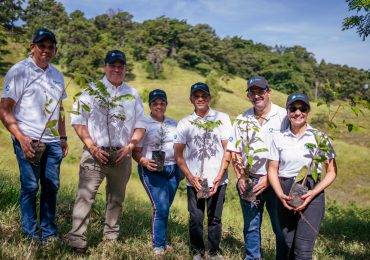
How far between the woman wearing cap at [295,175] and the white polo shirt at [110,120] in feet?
5.38

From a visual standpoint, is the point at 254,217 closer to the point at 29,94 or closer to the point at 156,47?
the point at 29,94

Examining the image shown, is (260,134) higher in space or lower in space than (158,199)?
higher

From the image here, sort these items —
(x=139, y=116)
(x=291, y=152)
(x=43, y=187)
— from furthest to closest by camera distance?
(x=139, y=116)
(x=43, y=187)
(x=291, y=152)

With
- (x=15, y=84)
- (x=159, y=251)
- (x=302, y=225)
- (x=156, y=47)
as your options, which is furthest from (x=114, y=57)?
(x=156, y=47)

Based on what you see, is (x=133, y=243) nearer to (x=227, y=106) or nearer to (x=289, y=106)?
(x=289, y=106)

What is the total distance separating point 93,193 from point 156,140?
1.02 m

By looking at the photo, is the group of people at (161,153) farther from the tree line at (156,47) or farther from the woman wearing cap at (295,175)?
the tree line at (156,47)

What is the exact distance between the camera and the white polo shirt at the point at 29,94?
3809 mm

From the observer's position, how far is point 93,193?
4031 mm

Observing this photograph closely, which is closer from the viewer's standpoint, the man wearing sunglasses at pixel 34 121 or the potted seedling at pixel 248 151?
the man wearing sunglasses at pixel 34 121

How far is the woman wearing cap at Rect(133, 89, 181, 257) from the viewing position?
441 cm

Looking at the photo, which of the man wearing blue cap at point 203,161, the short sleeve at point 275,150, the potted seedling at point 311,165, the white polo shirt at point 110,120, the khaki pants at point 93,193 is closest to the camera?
the potted seedling at point 311,165

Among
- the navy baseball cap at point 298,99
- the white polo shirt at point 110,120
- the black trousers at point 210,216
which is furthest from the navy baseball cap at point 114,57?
the navy baseball cap at point 298,99

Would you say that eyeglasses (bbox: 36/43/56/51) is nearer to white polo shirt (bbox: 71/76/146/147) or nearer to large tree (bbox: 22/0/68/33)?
white polo shirt (bbox: 71/76/146/147)
